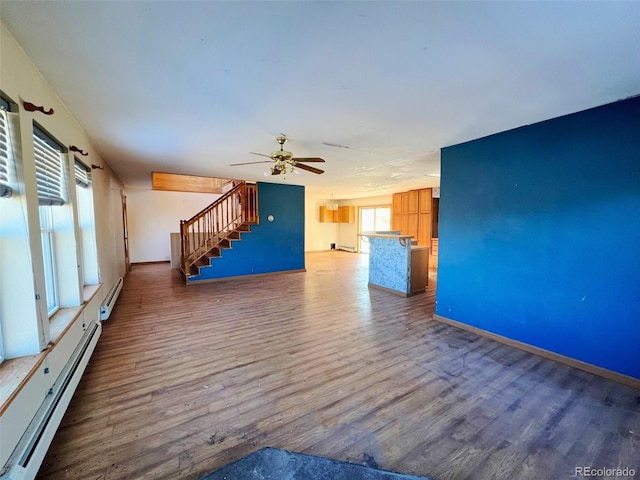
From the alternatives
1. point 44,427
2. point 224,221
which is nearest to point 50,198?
point 44,427

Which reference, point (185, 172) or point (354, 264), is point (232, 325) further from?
point (354, 264)

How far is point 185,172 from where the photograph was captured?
18.1ft

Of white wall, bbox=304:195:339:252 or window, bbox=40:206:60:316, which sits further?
white wall, bbox=304:195:339:252

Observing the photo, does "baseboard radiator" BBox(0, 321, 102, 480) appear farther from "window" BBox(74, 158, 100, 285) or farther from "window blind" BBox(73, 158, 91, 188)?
"window blind" BBox(73, 158, 91, 188)

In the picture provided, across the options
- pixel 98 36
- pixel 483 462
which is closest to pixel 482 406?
pixel 483 462

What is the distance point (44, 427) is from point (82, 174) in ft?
8.72

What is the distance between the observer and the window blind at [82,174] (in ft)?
9.47

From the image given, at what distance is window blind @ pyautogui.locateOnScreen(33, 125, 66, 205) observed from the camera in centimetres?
194

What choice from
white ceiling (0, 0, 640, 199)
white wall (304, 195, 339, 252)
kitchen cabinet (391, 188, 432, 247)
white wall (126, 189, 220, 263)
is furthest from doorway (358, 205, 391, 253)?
white ceiling (0, 0, 640, 199)

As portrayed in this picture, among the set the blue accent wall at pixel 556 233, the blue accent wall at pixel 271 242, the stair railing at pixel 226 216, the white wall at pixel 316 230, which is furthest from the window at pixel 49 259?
the white wall at pixel 316 230

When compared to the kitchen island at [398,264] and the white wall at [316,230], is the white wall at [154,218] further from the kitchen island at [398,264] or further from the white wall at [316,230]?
the kitchen island at [398,264]

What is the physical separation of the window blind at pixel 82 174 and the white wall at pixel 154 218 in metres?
5.89

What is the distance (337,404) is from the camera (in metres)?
2.06

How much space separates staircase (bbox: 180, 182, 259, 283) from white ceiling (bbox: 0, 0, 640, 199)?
11.1 feet
